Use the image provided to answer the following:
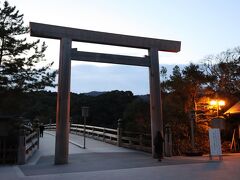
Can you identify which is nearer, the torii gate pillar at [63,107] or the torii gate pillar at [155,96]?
the torii gate pillar at [63,107]

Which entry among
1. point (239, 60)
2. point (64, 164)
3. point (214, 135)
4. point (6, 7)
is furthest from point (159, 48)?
point (239, 60)

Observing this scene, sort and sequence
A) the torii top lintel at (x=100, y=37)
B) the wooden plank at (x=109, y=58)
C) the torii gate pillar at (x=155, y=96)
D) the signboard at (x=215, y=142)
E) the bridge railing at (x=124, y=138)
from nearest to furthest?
the torii top lintel at (x=100, y=37) < the signboard at (x=215, y=142) < the wooden plank at (x=109, y=58) < the torii gate pillar at (x=155, y=96) < the bridge railing at (x=124, y=138)

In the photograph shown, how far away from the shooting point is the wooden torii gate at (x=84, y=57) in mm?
14203

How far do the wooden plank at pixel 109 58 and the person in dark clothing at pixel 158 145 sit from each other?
371 centimetres

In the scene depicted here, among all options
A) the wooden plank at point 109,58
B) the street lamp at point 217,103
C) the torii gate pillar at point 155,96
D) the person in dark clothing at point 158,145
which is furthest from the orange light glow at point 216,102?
the person in dark clothing at point 158,145

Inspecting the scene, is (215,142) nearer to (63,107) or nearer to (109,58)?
(109,58)

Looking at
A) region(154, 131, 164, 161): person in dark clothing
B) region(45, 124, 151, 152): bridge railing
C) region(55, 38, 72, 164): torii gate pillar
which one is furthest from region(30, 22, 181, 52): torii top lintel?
region(45, 124, 151, 152): bridge railing

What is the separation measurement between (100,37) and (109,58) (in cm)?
109

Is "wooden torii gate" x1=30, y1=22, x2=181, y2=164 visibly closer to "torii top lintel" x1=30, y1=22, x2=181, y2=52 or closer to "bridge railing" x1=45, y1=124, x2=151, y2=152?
"torii top lintel" x1=30, y1=22, x2=181, y2=52

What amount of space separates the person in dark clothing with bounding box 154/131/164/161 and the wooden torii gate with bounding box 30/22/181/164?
0.66 metres

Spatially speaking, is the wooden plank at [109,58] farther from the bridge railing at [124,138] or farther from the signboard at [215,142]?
the signboard at [215,142]

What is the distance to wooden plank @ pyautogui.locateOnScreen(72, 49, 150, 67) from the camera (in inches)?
595

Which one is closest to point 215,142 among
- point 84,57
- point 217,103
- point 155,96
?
point 155,96

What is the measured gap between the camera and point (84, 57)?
15.2 meters
